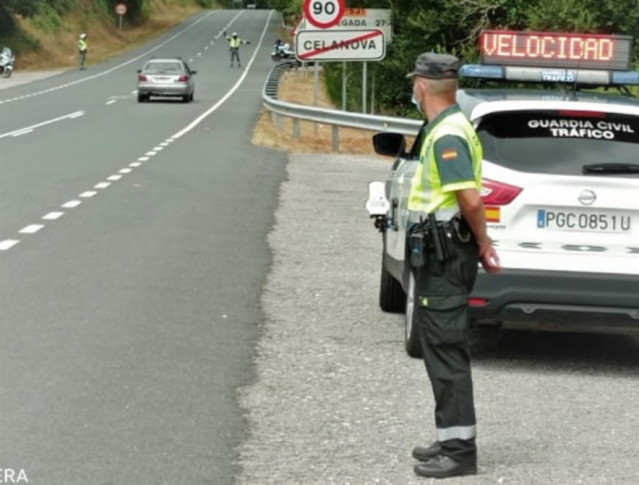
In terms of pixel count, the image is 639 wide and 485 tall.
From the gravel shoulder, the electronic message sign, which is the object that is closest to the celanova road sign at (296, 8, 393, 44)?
the gravel shoulder

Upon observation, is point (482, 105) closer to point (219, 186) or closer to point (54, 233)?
point (54, 233)

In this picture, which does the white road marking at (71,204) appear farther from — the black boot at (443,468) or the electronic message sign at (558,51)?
the black boot at (443,468)

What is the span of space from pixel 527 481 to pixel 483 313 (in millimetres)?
2313

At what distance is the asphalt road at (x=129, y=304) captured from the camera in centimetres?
679

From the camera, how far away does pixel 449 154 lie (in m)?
6.35

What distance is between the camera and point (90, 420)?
7.25m

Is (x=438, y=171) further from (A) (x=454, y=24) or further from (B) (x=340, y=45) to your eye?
(A) (x=454, y=24)

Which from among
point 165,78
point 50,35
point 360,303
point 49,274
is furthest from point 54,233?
point 50,35

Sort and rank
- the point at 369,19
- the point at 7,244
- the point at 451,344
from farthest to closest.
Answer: the point at 369,19, the point at 7,244, the point at 451,344

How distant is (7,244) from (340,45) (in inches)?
686

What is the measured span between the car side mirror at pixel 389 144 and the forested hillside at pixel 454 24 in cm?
2566

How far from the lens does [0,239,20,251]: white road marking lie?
13680 mm

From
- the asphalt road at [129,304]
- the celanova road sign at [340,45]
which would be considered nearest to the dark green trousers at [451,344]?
the asphalt road at [129,304]

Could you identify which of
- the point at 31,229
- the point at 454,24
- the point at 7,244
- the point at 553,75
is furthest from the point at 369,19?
the point at 553,75
